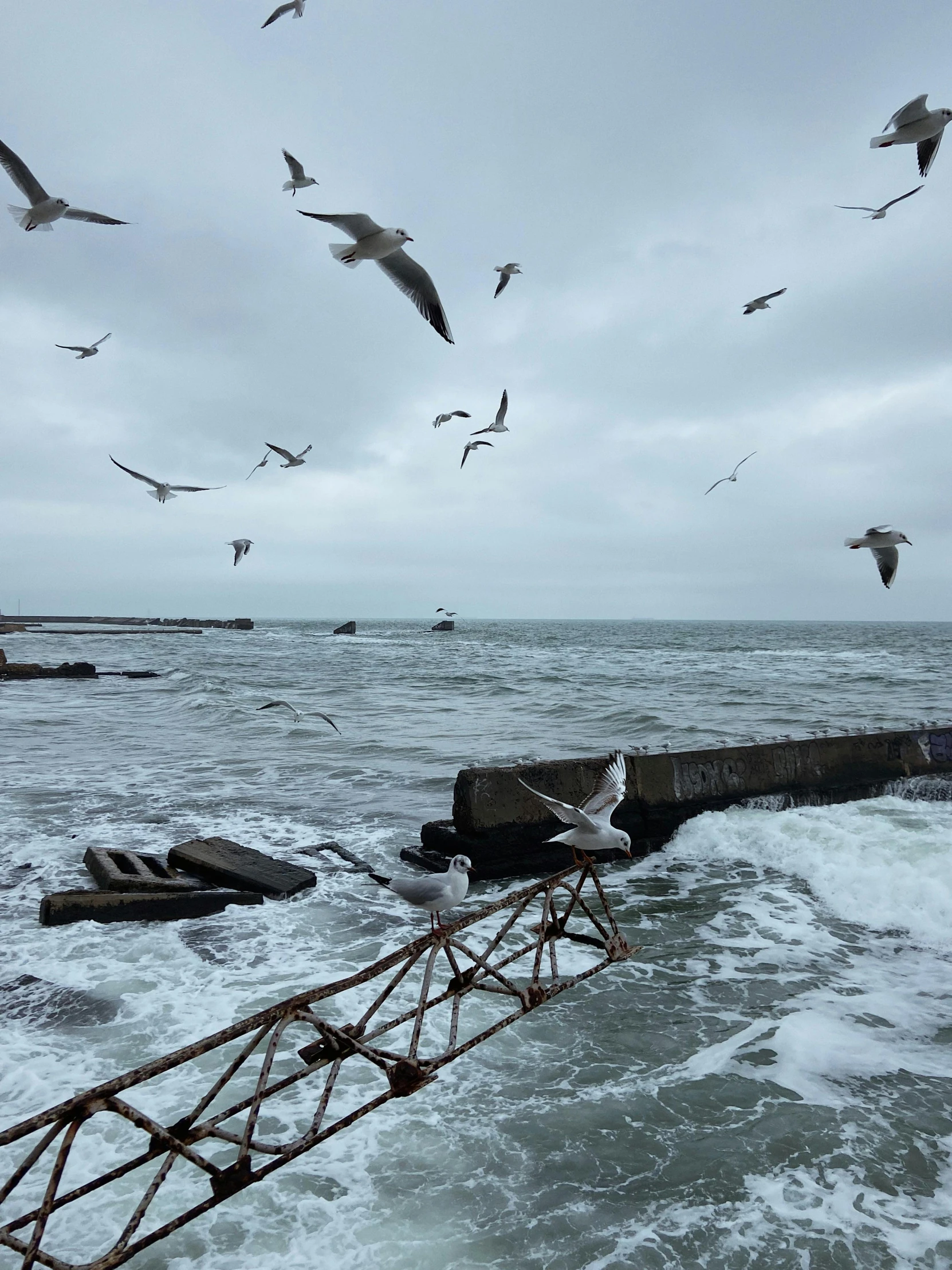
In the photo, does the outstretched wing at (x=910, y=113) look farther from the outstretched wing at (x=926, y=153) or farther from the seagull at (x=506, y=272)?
the seagull at (x=506, y=272)

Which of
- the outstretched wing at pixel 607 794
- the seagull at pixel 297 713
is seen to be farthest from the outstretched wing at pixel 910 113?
the seagull at pixel 297 713

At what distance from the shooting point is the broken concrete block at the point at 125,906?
6688 mm

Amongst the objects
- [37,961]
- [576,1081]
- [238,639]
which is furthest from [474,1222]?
[238,639]

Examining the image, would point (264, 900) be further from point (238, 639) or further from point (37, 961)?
point (238, 639)

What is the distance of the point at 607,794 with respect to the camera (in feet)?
16.2

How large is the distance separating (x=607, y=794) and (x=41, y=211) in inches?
309

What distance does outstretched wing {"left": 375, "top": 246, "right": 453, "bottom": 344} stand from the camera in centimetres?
665

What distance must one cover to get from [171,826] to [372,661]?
34.5m

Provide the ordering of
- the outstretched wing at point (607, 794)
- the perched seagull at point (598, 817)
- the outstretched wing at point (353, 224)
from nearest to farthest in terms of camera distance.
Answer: the perched seagull at point (598, 817), the outstretched wing at point (607, 794), the outstretched wing at point (353, 224)

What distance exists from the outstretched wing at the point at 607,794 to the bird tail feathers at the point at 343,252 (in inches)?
172

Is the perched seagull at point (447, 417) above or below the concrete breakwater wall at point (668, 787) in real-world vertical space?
above

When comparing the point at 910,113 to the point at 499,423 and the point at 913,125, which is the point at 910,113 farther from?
the point at 499,423

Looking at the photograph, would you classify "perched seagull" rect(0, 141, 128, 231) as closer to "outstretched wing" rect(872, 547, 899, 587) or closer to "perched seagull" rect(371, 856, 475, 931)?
"perched seagull" rect(371, 856, 475, 931)

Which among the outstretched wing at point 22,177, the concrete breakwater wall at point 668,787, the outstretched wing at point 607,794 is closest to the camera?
the outstretched wing at point 607,794
